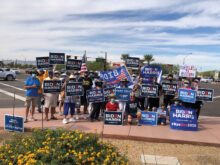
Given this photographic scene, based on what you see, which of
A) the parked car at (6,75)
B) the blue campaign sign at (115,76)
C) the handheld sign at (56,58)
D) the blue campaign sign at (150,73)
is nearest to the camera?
the handheld sign at (56,58)

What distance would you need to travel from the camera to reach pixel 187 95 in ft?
25.8

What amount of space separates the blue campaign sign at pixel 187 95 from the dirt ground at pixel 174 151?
7.03ft

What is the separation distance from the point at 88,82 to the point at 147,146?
391 centimetres

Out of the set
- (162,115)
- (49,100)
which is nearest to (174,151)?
(162,115)

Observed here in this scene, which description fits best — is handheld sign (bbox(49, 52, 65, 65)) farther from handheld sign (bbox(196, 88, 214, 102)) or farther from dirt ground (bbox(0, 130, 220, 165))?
handheld sign (bbox(196, 88, 214, 102))

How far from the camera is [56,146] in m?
3.57

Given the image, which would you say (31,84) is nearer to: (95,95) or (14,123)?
(14,123)

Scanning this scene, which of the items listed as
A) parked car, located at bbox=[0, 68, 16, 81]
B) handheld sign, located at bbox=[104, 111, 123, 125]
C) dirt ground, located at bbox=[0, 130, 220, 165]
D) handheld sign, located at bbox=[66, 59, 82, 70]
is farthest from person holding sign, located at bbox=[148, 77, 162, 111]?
parked car, located at bbox=[0, 68, 16, 81]

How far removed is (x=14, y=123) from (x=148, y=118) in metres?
4.52

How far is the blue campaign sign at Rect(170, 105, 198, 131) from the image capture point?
289 inches

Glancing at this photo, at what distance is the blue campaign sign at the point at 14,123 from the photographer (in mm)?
6461

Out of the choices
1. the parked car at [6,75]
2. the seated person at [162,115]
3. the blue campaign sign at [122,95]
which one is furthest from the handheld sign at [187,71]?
the parked car at [6,75]

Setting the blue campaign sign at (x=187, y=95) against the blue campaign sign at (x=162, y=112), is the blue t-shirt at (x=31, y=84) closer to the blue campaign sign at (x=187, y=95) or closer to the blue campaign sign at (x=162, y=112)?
the blue campaign sign at (x=162, y=112)

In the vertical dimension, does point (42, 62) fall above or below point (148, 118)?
above
